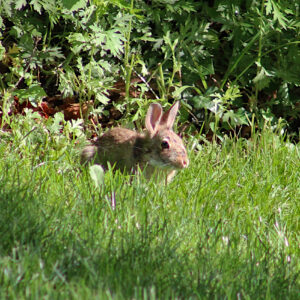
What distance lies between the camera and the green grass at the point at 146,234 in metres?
2.40

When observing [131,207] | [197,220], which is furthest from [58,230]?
[197,220]

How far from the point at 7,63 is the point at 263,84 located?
2695mm

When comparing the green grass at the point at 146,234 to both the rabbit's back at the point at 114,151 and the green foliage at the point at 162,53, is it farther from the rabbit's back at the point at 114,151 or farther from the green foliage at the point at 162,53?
the green foliage at the point at 162,53

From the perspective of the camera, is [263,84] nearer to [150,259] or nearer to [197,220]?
[197,220]

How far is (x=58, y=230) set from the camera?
112 inches

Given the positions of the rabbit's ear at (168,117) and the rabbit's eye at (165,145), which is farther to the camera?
the rabbit's ear at (168,117)

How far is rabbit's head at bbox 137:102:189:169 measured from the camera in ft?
15.0

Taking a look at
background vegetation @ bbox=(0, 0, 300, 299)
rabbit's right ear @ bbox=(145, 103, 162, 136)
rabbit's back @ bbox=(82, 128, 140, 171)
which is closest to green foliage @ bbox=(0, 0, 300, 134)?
background vegetation @ bbox=(0, 0, 300, 299)

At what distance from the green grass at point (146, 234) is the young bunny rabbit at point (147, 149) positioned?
195mm

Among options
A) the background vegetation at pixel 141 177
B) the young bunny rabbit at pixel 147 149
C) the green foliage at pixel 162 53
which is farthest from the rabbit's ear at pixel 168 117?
the green foliage at pixel 162 53

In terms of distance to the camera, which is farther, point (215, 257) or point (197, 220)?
point (197, 220)

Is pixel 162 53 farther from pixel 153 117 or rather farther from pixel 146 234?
pixel 146 234

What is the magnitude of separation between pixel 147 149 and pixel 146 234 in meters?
1.94

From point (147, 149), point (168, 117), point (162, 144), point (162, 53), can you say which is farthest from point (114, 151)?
point (162, 53)
